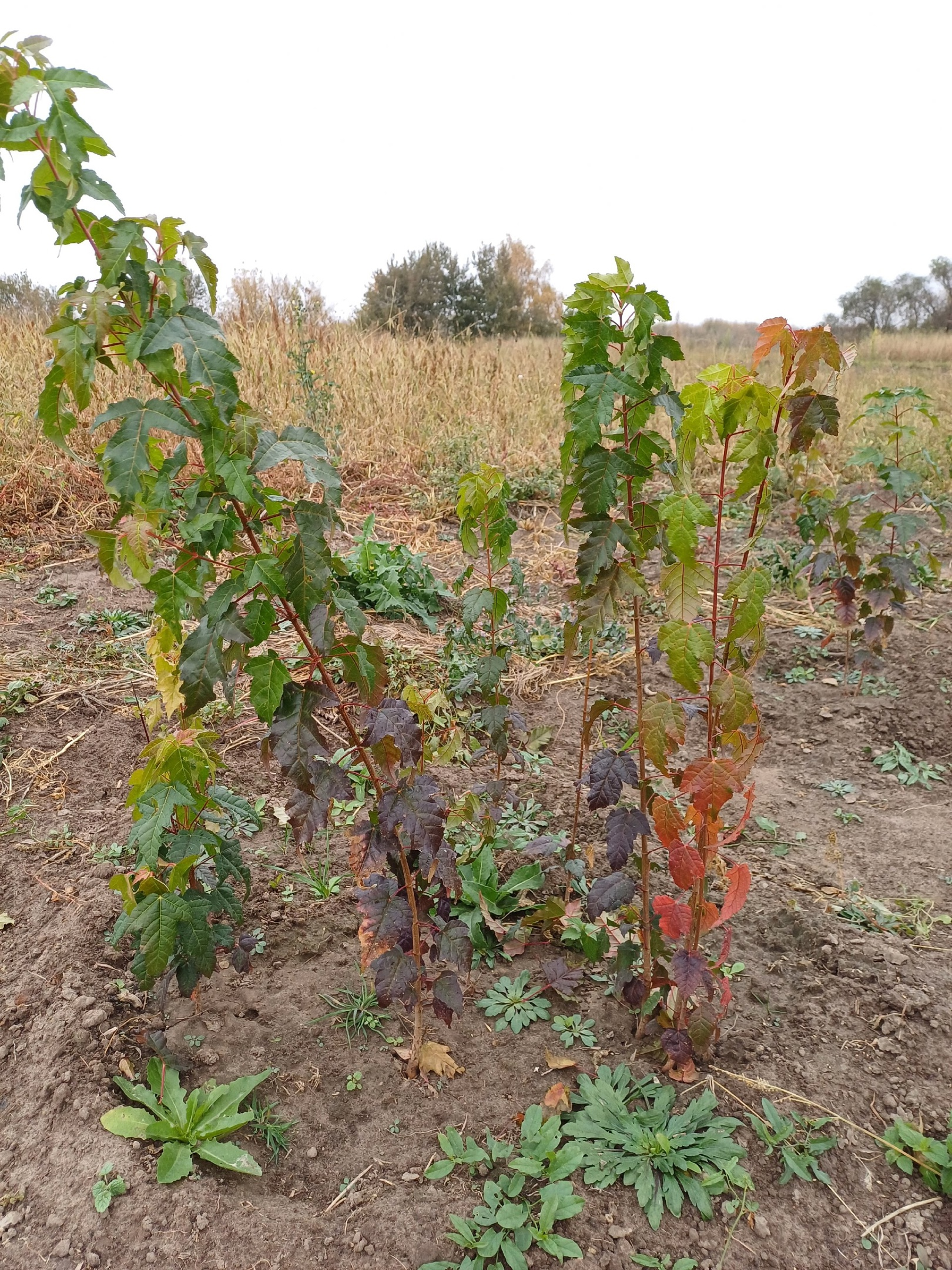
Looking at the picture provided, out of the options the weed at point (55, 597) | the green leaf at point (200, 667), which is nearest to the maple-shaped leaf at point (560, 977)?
the green leaf at point (200, 667)

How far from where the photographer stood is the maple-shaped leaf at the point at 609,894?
1843 mm

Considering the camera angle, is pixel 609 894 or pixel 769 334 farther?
pixel 609 894

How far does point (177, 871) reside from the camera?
1736mm

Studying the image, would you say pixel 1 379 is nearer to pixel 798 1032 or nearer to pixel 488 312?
pixel 798 1032

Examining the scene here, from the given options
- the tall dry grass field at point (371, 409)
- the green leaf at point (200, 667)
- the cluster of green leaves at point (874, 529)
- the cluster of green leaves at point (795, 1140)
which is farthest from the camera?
the tall dry grass field at point (371, 409)

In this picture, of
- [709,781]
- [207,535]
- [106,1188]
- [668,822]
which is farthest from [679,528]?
[106,1188]

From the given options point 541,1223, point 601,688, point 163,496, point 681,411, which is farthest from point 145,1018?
point 601,688

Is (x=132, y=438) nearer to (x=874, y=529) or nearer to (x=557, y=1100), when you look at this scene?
(x=557, y=1100)

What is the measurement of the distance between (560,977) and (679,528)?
51.8 inches

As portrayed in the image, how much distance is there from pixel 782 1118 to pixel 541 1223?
0.60 m

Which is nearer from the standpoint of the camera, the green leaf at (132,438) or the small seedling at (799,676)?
the green leaf at (132,438)

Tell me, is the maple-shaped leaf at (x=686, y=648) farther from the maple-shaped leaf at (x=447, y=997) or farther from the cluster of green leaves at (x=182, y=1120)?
the cluster of green leaves at (x=182, y=1120)

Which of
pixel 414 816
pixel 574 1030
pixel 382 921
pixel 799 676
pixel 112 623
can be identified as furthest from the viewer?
pixel 799 676

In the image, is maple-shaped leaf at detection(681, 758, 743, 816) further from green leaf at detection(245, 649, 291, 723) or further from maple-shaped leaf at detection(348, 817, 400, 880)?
green leaf at detection(245, 649, 291, 723)
